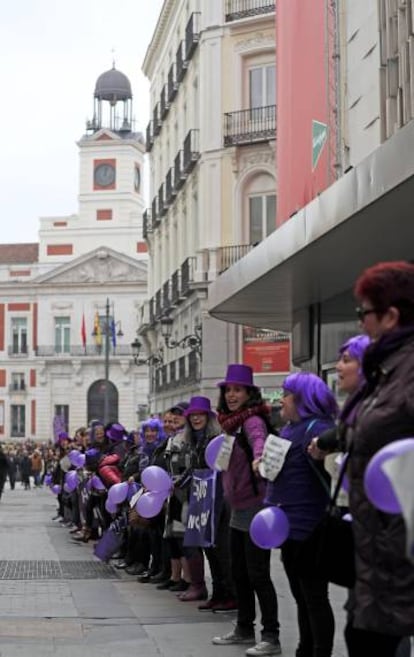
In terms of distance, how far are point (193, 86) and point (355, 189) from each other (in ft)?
92.1

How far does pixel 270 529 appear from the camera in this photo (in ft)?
19.9

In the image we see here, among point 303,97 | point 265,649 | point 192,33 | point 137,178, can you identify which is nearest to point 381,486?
point 265,649

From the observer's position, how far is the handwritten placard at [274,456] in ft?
21.3

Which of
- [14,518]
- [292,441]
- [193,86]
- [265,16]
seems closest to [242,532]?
[292,441]

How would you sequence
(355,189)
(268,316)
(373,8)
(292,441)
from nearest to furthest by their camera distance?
1. (292,441)
2. (355,189)
3. (373,8)
4. (268,316)

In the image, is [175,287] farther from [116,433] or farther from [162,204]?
[116,433]

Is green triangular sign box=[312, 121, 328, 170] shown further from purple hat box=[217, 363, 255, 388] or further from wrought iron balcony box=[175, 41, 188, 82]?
wrought iron balcony box=[175, 41, 188, 82]

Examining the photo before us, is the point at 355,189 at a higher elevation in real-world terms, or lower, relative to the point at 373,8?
lower

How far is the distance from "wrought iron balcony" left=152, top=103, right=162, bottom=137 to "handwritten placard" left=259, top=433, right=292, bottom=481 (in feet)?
132

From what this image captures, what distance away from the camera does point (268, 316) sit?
1939 cm

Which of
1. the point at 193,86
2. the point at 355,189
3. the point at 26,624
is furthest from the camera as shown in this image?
the point at 193,86

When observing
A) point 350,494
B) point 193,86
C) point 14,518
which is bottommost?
point 14,518

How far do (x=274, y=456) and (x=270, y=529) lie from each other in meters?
0.58

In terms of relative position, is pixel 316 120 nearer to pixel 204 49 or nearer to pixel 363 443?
pixel 363 443
